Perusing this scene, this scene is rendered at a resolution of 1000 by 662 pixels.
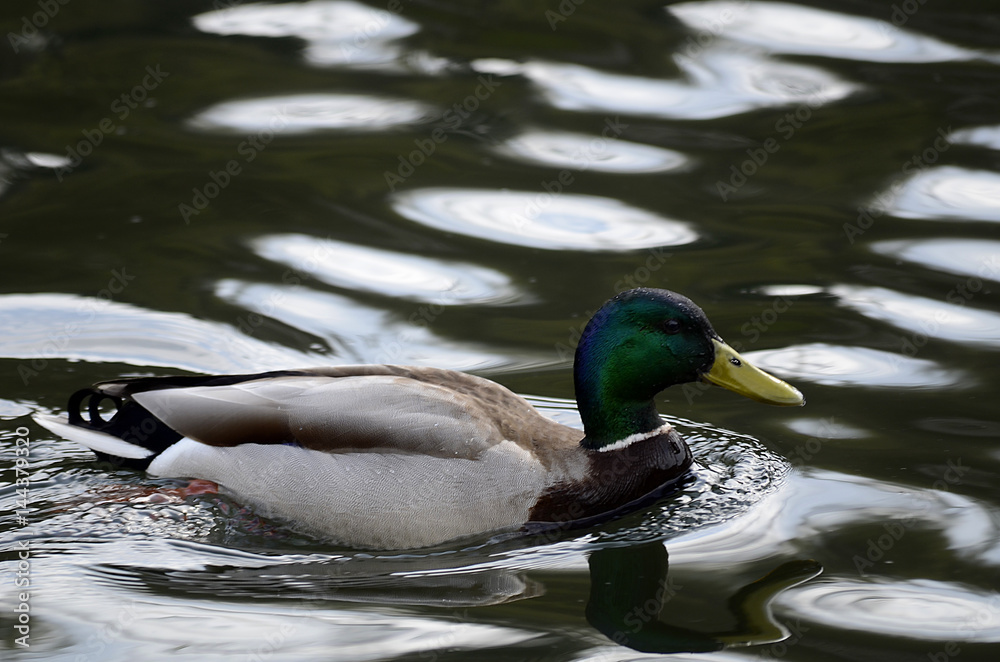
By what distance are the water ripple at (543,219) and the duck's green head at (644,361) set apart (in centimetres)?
261

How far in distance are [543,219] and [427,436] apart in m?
3.64

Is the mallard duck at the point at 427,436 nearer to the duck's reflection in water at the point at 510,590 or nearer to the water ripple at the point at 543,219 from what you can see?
the duck's reflection in water at the point at 510,590

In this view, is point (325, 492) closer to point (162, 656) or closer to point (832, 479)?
point (162, 656)

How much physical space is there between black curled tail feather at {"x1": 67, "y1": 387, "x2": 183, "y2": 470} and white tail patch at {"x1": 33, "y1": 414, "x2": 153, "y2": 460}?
0.02 meters

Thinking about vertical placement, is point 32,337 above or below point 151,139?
below

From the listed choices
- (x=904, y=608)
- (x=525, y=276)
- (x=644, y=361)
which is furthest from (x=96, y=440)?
(x=904, y=608)

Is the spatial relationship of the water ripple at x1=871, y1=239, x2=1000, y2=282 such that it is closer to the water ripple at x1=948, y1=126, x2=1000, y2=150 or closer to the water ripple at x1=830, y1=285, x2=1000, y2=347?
the water ripple at x1=830, y1=285, x2=1000, y2=347

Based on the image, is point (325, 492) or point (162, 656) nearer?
point (162, 656)

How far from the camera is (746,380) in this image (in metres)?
5.59

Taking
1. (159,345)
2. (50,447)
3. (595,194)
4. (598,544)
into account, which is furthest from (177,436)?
(595,194)

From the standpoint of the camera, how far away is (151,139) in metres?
9.64

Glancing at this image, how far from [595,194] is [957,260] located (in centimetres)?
242

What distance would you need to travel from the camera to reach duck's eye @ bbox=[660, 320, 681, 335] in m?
5.57

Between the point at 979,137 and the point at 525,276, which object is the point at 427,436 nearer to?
the point at 525,276
